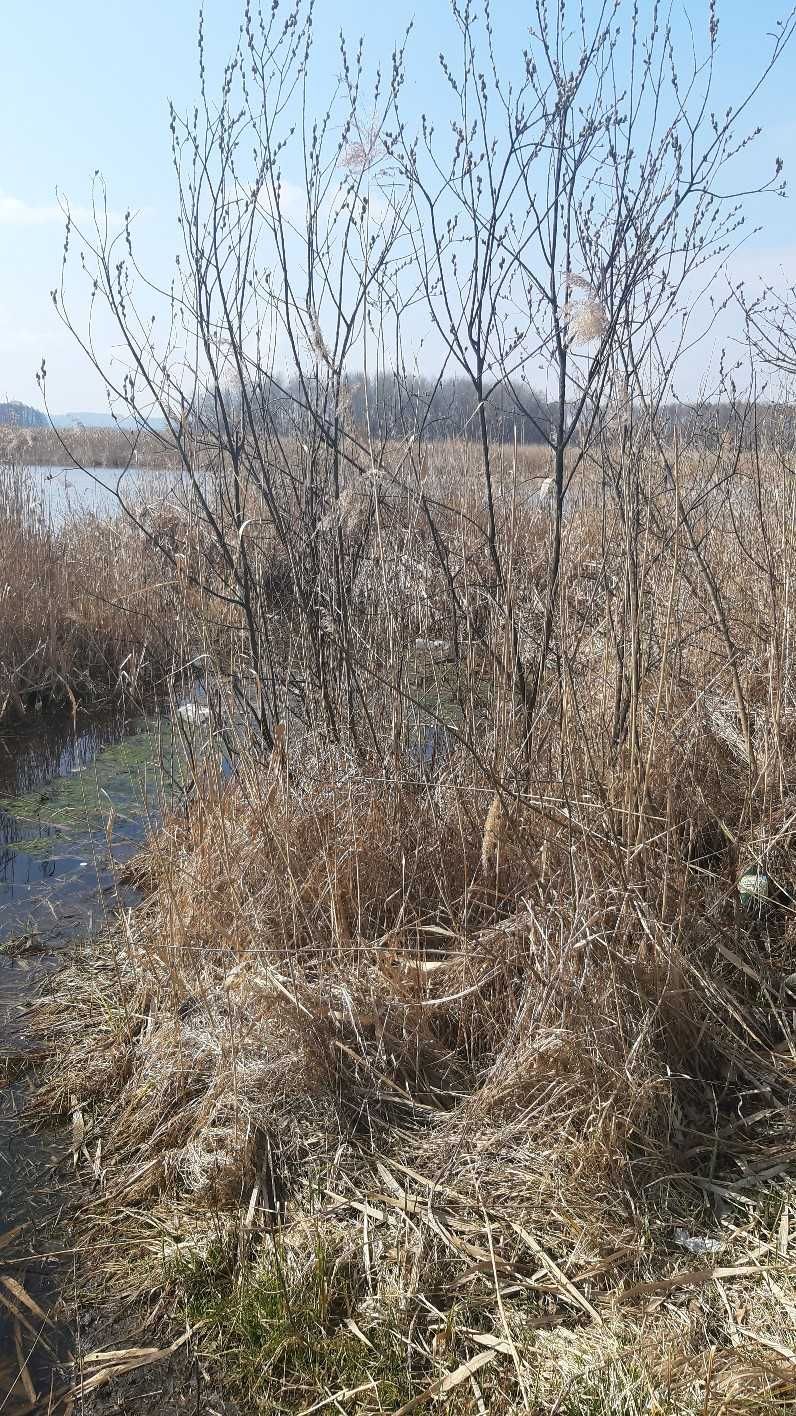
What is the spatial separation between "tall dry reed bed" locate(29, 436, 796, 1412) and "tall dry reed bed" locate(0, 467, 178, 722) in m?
2.99

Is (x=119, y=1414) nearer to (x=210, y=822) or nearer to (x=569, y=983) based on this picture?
(x=569, y=983)

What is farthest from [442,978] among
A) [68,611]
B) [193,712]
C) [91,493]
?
[91,493]

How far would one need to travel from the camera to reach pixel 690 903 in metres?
2.18

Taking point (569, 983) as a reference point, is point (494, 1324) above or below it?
below

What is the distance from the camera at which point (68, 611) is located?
647 centimetres

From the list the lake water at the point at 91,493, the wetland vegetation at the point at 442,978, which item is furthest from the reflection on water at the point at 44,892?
the lake water at the point at 91,493

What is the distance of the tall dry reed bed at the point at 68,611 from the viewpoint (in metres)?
5.91

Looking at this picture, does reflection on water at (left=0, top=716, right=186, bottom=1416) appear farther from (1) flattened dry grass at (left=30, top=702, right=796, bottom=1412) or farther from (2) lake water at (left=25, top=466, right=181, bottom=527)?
(2) lake water at (left=25, top=466, right=181, bottom=527)

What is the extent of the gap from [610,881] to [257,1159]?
0.96 metres

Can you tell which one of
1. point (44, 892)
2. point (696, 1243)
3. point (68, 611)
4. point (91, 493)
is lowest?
point (44, 892)

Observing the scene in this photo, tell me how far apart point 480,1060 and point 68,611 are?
5.19m

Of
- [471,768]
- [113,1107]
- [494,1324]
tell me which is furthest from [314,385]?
[494,1324]

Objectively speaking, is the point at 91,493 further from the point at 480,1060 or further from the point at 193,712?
the point at 480,1060

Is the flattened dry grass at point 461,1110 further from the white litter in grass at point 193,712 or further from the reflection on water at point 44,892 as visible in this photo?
the white litter in grass at point 193,712
